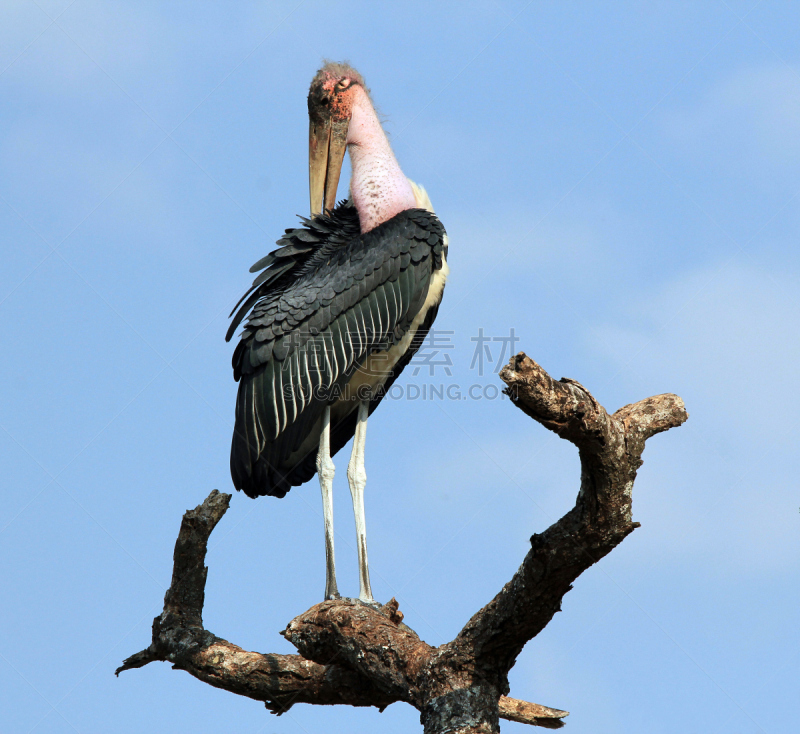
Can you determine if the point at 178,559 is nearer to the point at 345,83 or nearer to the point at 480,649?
the point at 480,649

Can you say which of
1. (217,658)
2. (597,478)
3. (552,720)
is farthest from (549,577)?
(217,658)

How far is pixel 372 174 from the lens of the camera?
7.57 metres

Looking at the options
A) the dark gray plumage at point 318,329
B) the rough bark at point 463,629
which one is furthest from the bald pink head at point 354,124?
the rough bark at point 463,629

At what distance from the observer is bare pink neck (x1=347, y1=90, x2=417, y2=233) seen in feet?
24.1

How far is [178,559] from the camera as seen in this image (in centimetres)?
625

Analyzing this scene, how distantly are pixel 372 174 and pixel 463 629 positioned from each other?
13.0 feet

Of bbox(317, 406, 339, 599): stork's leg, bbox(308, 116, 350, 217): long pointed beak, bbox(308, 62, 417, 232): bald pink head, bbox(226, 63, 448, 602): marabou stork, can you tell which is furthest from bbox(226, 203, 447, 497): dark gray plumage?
bbox(308, 116, 350, 217): long pointed beak

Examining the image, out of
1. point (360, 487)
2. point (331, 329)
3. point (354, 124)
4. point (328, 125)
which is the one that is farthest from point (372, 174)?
point (360, 487)

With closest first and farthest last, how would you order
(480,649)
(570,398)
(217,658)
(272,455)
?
1. (570,398)
2. (480,649)
3. (217,658)
4. (272,455)

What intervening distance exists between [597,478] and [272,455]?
345cm

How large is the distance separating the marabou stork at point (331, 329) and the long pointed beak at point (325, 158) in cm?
55

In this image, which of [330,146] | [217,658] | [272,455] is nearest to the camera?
[217,658]

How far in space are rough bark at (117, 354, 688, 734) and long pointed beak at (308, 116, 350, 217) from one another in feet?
9.93

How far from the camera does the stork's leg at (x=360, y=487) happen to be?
Result: 6.68 m
